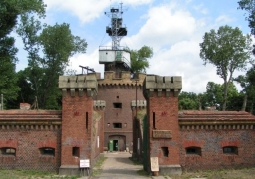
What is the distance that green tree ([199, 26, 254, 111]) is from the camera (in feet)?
128

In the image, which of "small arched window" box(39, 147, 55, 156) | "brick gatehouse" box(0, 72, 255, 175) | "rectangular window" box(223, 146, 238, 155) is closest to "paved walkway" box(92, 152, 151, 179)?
"brick gatehouse" box(0, 72, 255, 175)

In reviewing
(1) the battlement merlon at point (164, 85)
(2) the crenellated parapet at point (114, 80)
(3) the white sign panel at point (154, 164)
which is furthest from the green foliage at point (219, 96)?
(3) the white sign panel at point (154, 164)

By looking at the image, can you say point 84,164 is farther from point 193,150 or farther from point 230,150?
point 230,150

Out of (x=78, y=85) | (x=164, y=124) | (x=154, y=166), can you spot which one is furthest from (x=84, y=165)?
(x=164, y=124)

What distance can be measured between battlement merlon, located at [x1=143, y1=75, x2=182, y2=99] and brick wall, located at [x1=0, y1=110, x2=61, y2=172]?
Answer: 4918 mm

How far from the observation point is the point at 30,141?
17.6 m

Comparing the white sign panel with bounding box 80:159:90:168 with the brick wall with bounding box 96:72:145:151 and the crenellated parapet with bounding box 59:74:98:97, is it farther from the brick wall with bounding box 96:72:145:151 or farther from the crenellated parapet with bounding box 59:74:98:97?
the brick wall with bounding box 96:72:145:151

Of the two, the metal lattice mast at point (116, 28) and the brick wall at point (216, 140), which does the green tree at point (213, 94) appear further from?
the brick wall at point (216, 140)

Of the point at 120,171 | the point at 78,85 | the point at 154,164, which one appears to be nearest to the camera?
the point at 154,164

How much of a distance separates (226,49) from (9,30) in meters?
23.3

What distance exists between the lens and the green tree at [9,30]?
25.7m

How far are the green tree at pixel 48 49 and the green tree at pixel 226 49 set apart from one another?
15289mm

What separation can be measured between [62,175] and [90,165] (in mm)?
1483

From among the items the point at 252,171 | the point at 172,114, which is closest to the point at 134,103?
the point at 172,114
